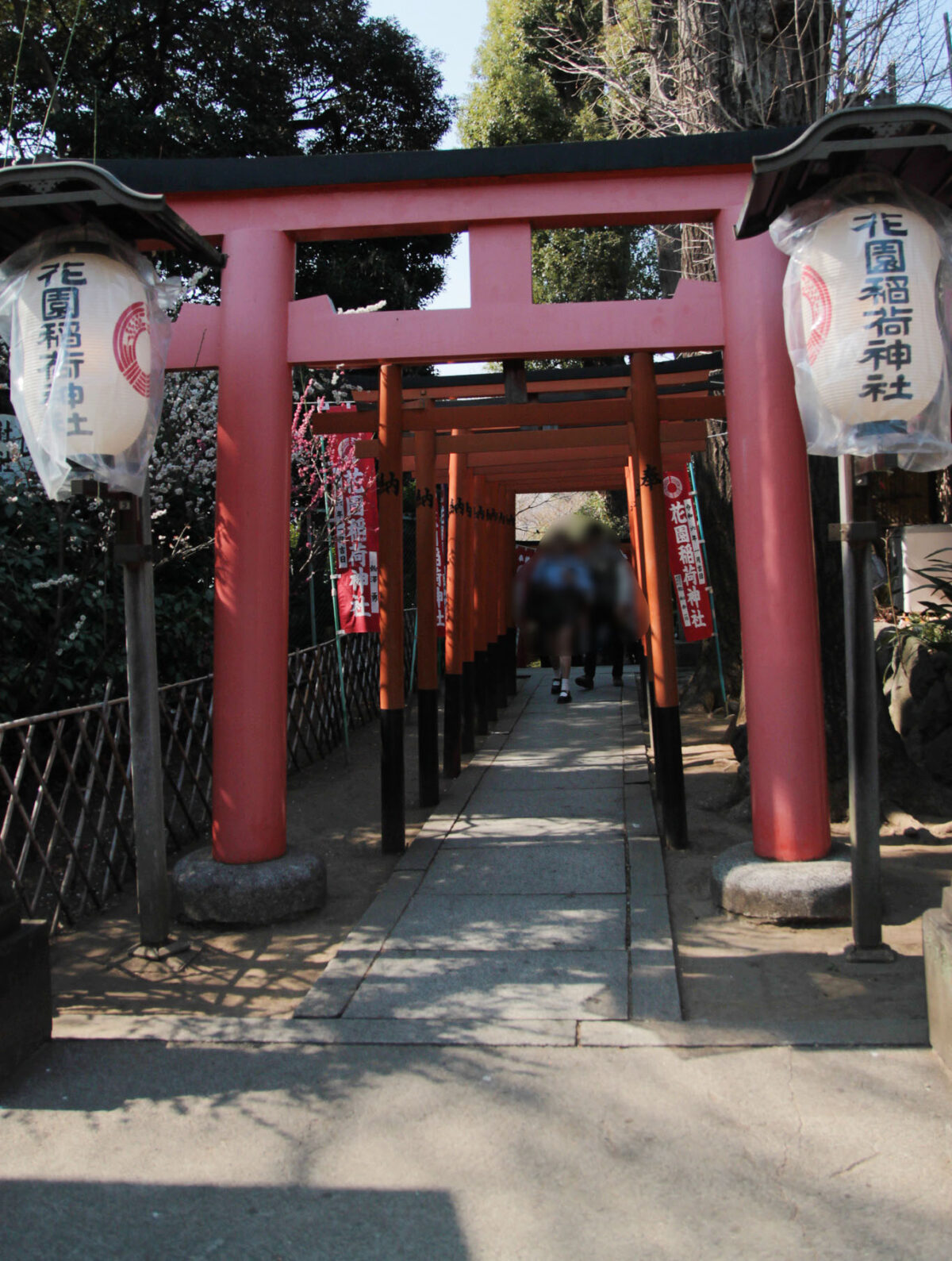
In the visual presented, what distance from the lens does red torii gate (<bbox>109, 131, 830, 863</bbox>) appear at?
5.29 m

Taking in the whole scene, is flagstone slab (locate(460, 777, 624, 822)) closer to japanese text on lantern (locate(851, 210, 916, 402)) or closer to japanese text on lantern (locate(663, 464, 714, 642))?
japanese text on lantern (locate(663, 464, 714, 642))

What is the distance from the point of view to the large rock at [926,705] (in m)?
7.53

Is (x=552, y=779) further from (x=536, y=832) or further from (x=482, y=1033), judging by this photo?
(x=482, y=1033)

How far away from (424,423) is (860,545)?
4.22m

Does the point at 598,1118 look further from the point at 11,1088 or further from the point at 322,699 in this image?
the point at 322,699

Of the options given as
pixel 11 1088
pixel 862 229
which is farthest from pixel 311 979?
pixel 862 229

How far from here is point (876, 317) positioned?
4102mm

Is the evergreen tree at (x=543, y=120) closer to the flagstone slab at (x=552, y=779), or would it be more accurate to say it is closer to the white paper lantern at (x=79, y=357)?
the flagstone slab at (x=552, y=779)

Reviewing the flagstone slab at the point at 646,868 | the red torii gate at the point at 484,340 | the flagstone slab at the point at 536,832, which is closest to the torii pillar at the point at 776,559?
the red torii gate at the point at 484,340

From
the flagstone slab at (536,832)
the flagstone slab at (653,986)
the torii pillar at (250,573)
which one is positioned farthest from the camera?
the flagstone slab at (536,832)

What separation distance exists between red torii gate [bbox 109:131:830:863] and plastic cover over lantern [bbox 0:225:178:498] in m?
0.87

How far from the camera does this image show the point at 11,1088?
382 centimetres

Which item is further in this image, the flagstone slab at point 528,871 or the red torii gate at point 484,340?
the flagstone slab at point 528,871

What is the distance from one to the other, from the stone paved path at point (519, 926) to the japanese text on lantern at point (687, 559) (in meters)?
3.22
